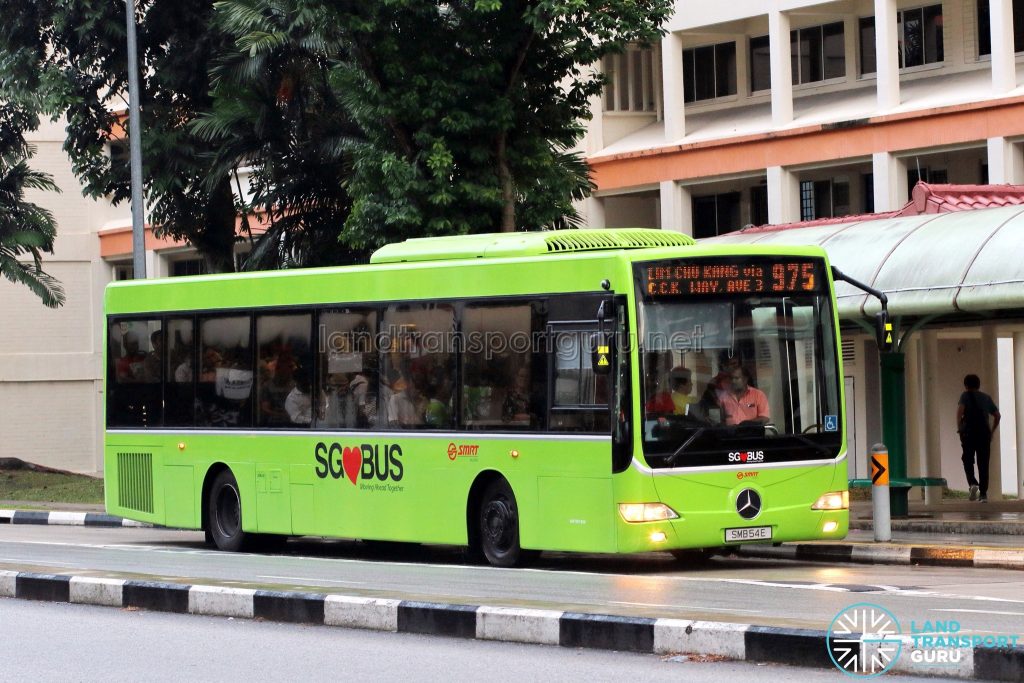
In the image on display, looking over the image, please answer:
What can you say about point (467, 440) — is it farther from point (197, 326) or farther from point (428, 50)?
point (428, 50)

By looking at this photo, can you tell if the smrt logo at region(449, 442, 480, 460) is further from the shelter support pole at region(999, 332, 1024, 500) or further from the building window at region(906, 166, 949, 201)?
the building window at region(906, 166, 949, 201)

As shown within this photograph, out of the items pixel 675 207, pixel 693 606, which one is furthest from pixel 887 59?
pixel 693 606

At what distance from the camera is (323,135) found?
93.5ft

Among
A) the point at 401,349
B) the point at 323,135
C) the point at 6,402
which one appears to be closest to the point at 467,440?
the point at 401,349

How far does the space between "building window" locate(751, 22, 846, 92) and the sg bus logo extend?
20.0 meters

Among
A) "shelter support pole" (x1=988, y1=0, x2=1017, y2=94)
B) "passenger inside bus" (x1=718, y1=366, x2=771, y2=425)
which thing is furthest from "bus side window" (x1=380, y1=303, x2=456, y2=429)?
"shelter support pole" (x1=988, y1=0, x2=1017, y2=94)

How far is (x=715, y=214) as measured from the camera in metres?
37.7

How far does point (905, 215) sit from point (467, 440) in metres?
8.20

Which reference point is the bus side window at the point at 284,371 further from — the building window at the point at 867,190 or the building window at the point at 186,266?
the building window at the point at 186,266

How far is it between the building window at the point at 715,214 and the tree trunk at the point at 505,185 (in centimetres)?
1406

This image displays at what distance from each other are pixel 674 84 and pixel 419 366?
2023 cm

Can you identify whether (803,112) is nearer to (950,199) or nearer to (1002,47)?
(1002,47)

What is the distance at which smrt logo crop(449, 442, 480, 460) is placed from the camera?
642 inches

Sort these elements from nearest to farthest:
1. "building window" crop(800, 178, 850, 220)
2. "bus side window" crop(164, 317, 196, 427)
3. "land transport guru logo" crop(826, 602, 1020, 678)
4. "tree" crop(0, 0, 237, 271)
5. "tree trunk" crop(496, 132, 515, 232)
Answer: "land transport guru logo" crop(826, 602, 1020, 678) < "bus side window" crop(164, 317, 196, 427) < "tree trunk" crop(496, 132, 515, 232) < "tree" crop(0, 0, 237, 271) < "building window" crop(800, 178, 850, 220)
